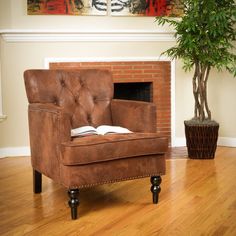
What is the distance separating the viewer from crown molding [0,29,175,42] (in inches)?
167

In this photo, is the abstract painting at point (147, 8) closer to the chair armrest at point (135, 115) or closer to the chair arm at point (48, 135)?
the chair armrest at point (135, 115)

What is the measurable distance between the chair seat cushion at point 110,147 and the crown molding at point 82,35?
6.22 feet

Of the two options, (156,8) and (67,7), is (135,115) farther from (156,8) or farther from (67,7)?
(156,8)

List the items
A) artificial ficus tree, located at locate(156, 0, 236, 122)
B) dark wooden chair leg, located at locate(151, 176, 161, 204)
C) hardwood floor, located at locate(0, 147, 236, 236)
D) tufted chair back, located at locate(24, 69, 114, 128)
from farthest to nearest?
artificial ficus tree, located at locate(156, 0, 236, 122), tufted chair back, located at locate(24, 69, 114, 128), dark wooden chair leg, located at locate(151, 176, 161, 204), hardwood floor, located at locate(0, 147, 236, 236)

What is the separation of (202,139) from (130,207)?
1595mm

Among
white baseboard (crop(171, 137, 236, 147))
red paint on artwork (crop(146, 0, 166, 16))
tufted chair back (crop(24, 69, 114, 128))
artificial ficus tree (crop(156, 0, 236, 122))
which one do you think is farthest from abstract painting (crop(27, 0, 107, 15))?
white baseboard (crop(171, 137, 236, 147))

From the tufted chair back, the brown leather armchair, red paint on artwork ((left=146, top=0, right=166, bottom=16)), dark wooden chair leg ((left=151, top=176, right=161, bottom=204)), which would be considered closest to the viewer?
the brown leather armchair

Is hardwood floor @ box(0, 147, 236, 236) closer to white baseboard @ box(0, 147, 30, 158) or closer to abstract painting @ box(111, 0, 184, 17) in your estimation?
white baseboard @ box(0, 147, 30, 158)

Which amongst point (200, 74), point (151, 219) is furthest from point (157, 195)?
point (200, 74)

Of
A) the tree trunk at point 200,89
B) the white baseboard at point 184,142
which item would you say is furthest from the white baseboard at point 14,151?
the tree trunk at point 200,89

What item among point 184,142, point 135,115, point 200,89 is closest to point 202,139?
point 200,89

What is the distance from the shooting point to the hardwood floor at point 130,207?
7.86 feet

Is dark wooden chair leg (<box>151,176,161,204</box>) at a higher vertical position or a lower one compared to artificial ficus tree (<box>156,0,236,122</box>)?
lower

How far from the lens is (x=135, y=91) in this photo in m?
4.97
